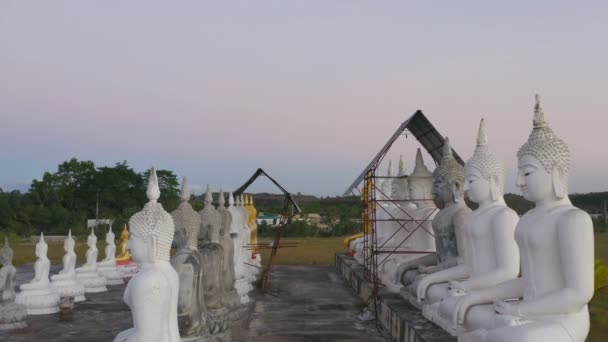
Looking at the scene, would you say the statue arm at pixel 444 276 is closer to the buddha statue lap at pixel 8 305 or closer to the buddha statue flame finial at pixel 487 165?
the buddha statue flame finial at pixel 487 165

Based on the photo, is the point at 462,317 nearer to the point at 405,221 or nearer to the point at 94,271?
the point at 405,221

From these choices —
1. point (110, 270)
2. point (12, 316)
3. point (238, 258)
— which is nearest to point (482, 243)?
point (238, 258)

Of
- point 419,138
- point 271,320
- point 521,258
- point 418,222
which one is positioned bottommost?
point 271,320

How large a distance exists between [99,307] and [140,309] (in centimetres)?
814

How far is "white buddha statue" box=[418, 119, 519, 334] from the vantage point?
6.41 metres

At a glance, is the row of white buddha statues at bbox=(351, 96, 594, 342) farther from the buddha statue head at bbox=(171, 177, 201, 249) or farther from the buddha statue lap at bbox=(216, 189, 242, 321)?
the buddha statue lap at bbox=(216, 189, 242, 321)

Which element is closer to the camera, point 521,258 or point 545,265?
point 545,265

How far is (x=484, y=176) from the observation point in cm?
683

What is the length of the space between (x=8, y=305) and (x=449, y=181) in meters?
7.51

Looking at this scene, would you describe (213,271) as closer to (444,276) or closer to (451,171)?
(444,276)

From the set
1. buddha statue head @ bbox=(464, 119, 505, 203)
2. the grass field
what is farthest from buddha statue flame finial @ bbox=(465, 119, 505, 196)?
the grass field

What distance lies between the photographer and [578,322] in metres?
4.60

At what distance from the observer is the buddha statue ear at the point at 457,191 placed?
8398 mm

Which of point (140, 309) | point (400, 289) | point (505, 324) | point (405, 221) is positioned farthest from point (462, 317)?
point (405, 221)
